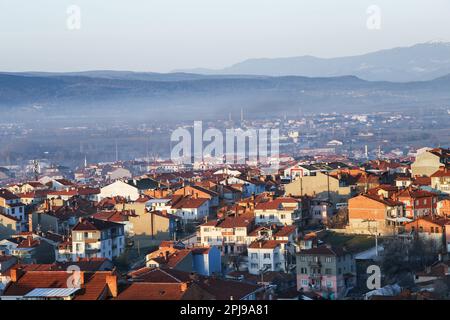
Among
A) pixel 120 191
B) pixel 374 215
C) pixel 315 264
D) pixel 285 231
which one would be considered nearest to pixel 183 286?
pixel 315 264

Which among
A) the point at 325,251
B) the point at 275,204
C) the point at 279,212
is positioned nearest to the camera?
the point at 325,251

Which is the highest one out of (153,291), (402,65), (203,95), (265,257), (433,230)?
(402,65)

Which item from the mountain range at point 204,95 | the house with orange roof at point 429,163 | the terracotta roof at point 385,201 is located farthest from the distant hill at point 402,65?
the terracotta roof at point 385,201

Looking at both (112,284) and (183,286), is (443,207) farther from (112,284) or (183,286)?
(112,284)

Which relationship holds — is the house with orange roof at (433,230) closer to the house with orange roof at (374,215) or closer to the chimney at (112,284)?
the house with orange roof at (374,215)

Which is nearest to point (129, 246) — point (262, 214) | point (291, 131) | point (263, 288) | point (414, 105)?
point (262, 214)
